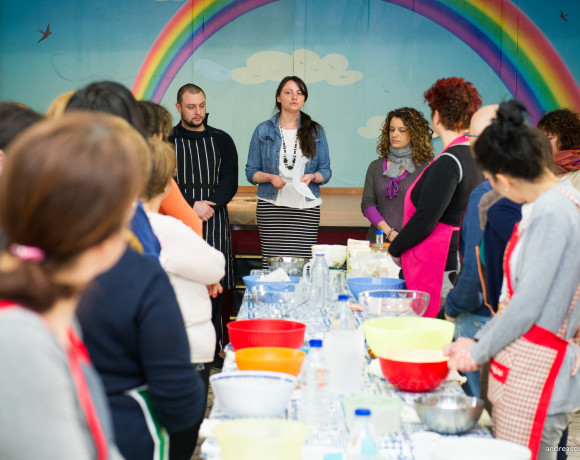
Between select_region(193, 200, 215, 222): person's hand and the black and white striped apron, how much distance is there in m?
0.08

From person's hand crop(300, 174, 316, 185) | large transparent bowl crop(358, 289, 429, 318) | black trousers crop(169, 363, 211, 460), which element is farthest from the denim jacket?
black trousers crop(169, 363, 211, 460)

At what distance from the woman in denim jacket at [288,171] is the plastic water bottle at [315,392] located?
251 centimetres

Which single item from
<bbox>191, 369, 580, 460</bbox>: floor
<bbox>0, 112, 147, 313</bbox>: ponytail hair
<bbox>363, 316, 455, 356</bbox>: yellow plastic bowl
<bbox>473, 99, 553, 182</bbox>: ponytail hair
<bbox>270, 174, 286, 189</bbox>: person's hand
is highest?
<bbox>473, 99, 553, 182</bbox>: ponytail hair

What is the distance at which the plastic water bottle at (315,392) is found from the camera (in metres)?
1.56

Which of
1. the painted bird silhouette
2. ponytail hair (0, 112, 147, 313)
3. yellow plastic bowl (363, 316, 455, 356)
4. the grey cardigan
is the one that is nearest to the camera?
ponytail hair (0, 112, 147, 313)

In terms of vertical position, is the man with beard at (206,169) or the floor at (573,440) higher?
the man with beard at (206,169)

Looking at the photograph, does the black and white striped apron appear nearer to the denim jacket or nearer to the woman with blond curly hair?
the denim jacket

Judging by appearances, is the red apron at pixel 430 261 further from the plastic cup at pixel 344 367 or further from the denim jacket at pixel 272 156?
the denim jacket at pixel 272 156

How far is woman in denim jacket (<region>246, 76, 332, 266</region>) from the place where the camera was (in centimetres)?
413

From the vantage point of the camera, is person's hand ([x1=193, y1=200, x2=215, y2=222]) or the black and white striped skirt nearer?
person's hand ([x1=193, y1=200, x2=215, y2=222])

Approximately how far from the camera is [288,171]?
4176 millimetres

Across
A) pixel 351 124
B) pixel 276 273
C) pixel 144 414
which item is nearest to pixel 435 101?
pixel 276 273

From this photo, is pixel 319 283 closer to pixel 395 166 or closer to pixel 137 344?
pixel 137 344

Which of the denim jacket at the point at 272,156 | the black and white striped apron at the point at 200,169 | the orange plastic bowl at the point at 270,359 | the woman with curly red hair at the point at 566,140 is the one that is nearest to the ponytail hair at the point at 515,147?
the orange plastic bowl at the point at 270,359
